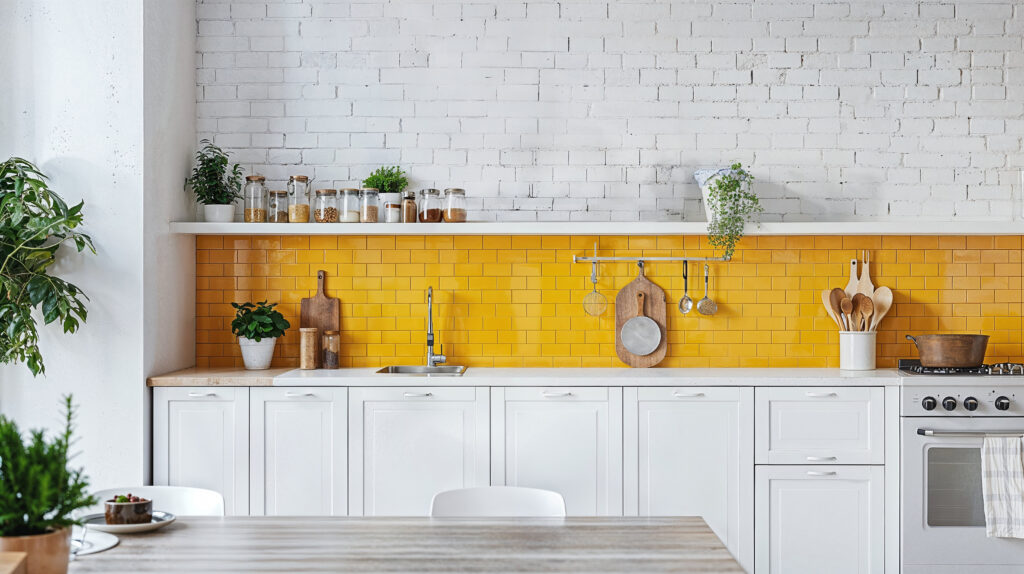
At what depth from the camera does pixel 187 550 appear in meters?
2.15

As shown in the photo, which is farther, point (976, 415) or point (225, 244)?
point (225, 244)

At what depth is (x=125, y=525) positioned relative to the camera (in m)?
2.28

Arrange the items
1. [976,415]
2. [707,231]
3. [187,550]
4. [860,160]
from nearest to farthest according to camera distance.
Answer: [187,550], [976,415], [707,231], [860,160]

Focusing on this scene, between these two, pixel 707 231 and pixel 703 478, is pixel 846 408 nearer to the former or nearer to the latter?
pixel 703 478

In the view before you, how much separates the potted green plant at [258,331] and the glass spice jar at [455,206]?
3.36 feet

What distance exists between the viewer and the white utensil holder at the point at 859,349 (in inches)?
172

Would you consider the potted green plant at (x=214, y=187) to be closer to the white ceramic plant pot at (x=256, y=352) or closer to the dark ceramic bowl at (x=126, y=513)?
the white ceramic plant pot at (x=256, y=352)

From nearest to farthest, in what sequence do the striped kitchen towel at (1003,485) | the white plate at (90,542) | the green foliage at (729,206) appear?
the white plate at (90,542) → the striped kitchen towel at (1003,485) → the green foliage at (729,206)

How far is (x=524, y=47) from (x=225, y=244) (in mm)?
1973

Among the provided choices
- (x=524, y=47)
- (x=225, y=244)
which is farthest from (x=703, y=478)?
(x=225, y=244)

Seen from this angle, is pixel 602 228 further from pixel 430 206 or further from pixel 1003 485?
pixel 1003 485

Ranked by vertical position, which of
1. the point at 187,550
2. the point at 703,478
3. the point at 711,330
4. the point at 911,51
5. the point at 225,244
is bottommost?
the point at 703,478

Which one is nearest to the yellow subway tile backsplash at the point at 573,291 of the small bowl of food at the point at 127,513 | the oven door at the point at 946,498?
the oven door at the point at 946,498

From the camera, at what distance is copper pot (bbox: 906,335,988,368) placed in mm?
4148
